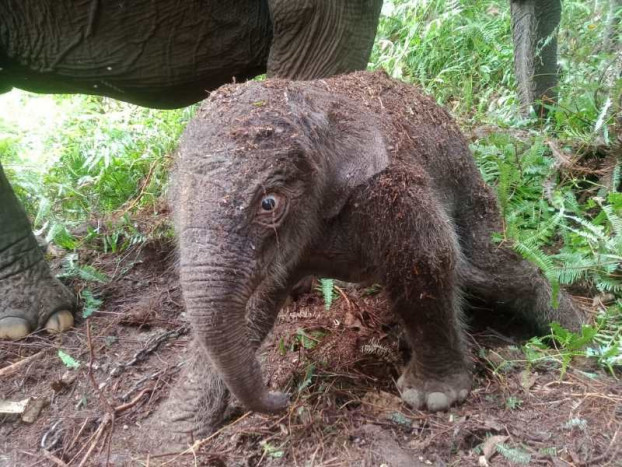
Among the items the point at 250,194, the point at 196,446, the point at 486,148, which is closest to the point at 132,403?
the point at 196,446

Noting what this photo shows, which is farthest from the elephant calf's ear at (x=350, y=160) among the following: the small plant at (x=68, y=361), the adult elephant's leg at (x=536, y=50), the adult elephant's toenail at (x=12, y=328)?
the adult elephant's leg at (x=536, y=50)

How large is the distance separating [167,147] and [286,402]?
11.8ft

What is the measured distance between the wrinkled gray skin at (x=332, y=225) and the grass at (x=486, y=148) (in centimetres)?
28

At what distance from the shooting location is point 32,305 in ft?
12.0

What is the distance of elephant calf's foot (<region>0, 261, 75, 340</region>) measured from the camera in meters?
3.58

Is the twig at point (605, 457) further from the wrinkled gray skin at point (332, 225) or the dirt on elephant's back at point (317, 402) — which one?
the wrinkled gray skin at point (332, 225)

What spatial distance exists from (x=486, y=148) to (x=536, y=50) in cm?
110

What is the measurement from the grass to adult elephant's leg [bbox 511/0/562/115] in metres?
0.14

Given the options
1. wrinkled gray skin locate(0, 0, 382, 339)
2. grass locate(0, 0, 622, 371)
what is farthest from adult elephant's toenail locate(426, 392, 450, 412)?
wrinkled gray skin locate(0, 0, 382, 339)

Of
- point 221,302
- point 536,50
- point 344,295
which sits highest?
point 536,50

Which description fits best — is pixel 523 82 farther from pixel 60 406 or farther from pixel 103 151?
pixel 60 406

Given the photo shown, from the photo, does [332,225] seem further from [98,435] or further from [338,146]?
[98,435]

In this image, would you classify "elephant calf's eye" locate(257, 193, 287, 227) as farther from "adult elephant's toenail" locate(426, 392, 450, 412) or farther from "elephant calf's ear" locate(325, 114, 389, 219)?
"adult elephant's toenail" locate(426, 392, 450, 412)

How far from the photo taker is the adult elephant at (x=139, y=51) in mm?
3596
